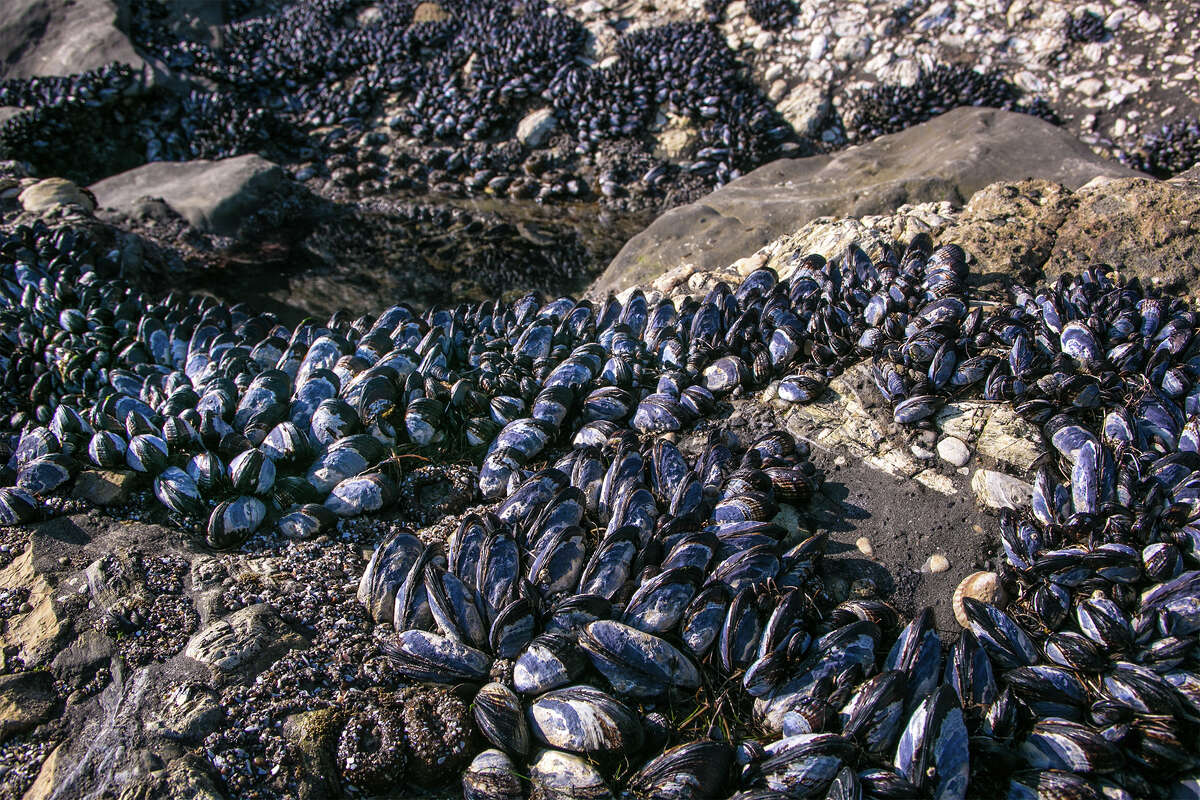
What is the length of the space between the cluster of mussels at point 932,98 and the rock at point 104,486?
7197 millimetres

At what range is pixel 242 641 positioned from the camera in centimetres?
233

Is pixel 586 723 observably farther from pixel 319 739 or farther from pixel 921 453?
pixel 921 453

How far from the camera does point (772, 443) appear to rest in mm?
3008

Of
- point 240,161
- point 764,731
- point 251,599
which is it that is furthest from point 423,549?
point 240,161

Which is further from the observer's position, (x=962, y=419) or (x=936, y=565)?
(x=962, y=419)

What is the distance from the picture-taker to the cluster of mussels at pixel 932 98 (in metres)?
7.61

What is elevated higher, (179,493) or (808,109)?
(808,109)

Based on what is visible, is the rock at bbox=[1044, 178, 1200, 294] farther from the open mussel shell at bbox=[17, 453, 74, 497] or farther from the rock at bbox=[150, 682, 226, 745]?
the open mussel shell at bbox=[17, 453, 74, 497]

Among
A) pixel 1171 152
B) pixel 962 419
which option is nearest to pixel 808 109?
pixel 1171 152

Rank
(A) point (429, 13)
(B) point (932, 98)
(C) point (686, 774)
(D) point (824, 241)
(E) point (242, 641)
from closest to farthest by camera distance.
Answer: (C) point (686, 774) → (E) point (242, 641) → (D) point (824, 241) → (B) point (932, 98) → (A) point (429, 13)

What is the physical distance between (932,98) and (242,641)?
26.1 ft

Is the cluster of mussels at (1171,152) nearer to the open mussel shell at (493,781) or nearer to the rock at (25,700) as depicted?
the open mussel shell at (493,781)

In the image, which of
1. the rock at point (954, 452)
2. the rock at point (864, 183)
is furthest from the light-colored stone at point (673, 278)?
the rock at point (954, 452)

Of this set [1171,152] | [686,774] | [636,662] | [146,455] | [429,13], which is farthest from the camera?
[429,13]
